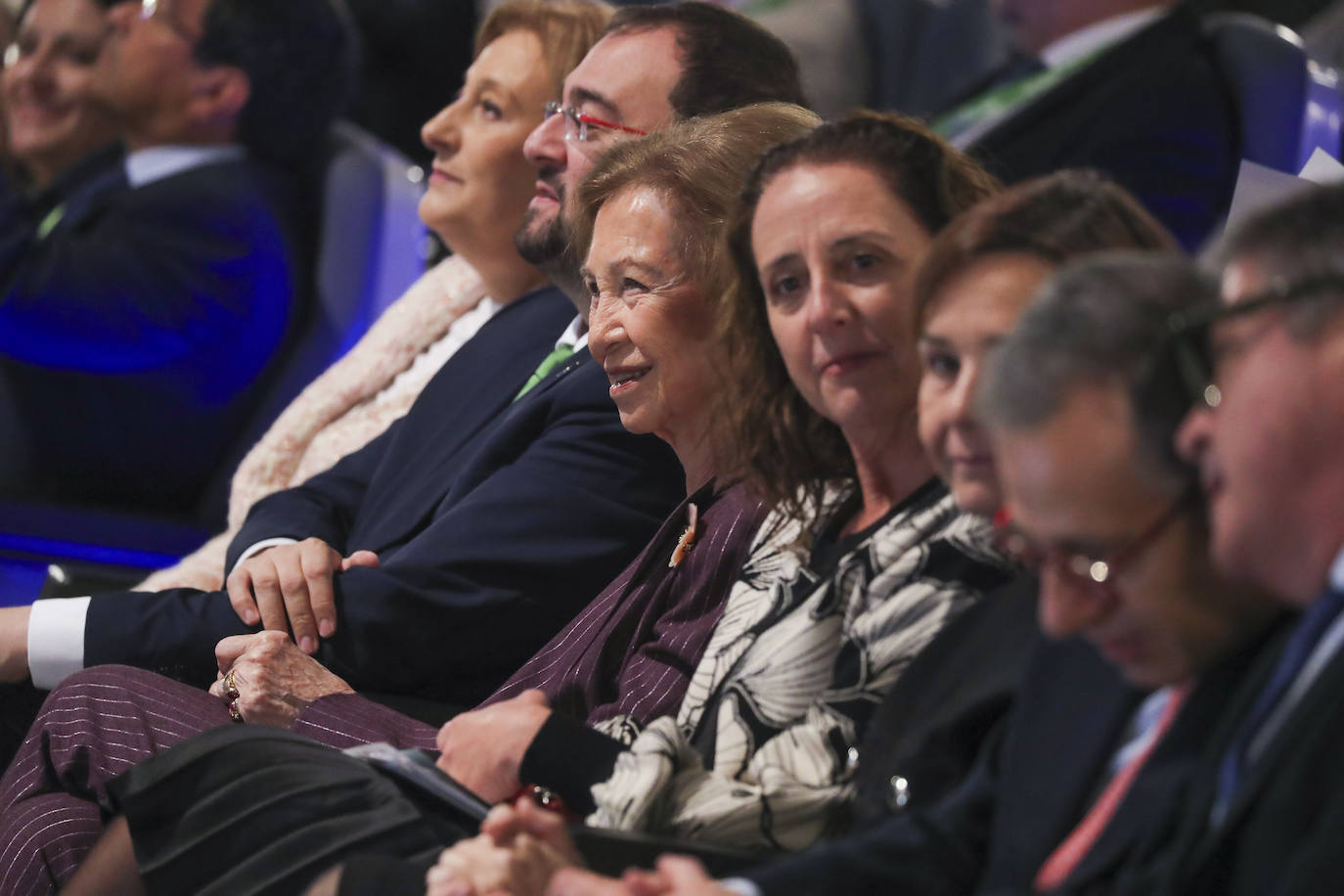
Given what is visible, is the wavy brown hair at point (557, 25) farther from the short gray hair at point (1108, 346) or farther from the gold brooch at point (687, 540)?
the short gray hair at point (1108, 346)

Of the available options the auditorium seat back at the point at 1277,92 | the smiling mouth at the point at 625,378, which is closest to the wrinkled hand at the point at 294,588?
the smiling mouth at the point at 625,378

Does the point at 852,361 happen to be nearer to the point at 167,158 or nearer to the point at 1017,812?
the point at 1017,812

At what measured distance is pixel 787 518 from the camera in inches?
63.5

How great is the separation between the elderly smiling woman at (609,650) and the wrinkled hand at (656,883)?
1.00ft

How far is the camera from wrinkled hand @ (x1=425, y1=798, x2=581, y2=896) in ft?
4.21

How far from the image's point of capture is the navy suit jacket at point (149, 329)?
339 centimetres

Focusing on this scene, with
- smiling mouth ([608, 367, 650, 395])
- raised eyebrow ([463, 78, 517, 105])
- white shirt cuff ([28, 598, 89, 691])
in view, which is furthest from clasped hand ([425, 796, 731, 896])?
raised eyebrow ([463, 78, 517, 105])

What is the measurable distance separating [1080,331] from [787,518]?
1.93 ft

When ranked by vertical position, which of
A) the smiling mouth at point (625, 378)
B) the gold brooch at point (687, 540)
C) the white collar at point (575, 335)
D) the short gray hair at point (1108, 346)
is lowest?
the white collar at point (575, 335)

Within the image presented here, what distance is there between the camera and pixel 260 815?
1.51 m

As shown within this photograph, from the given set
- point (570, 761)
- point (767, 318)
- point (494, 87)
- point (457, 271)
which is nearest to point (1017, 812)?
point (570, 761)

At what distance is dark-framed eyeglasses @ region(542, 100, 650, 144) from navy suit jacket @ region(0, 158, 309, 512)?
1.31 meters

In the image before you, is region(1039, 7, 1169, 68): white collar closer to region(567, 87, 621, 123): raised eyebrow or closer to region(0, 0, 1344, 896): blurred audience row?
region(0, 0, 1344, 896): blurred audience row

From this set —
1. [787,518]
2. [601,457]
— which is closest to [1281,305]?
[787,518]
